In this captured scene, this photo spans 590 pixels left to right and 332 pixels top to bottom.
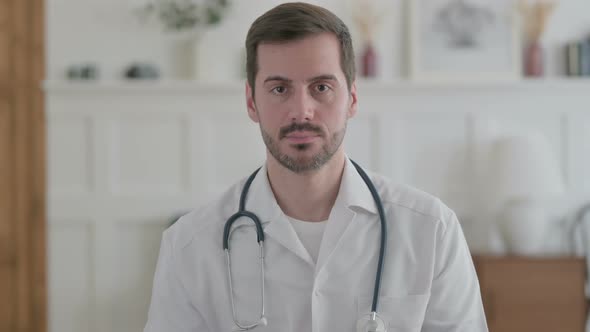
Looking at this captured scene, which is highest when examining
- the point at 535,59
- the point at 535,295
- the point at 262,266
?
the point at 535,59

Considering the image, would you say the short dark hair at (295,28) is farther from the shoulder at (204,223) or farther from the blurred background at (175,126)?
the blurred background at (175,126)

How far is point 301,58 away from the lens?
1.64 meters

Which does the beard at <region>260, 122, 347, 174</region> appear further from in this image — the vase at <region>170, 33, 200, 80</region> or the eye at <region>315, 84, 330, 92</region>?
the vase at <region>170, 33, 200, 80</region>

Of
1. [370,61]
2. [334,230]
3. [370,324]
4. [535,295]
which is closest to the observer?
[370,324]

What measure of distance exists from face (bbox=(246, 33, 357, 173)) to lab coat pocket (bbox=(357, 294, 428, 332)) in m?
0.33

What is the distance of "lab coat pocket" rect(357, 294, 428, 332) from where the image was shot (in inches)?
65.5

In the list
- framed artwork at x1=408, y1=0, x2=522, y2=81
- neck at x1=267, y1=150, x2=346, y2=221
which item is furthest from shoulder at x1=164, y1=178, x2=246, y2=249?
framed artwork at x1=408, y1=0, x2=522, y2=81

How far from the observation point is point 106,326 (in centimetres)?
394

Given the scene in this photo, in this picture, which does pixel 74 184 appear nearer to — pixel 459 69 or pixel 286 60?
pixel 459 69

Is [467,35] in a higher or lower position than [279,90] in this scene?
higher

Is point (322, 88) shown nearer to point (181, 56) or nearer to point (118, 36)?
point (181, 56)

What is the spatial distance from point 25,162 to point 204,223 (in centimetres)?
247

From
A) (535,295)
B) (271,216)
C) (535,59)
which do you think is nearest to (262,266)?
(271,216)

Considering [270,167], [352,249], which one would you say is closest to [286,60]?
[270,167]
